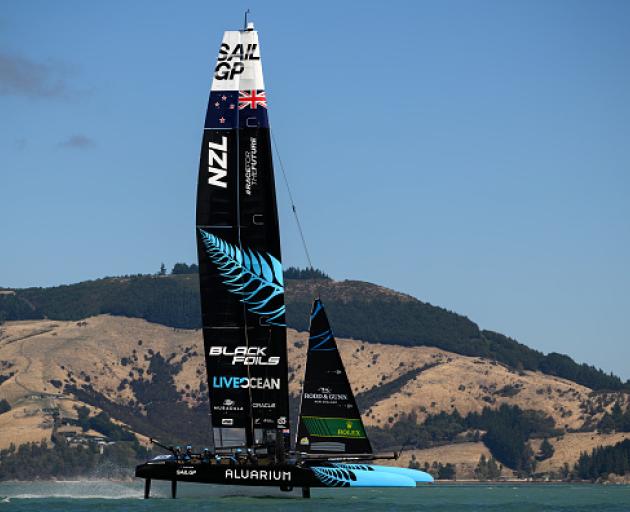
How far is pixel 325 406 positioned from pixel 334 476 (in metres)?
3.99

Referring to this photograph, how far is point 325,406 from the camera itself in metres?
68.9

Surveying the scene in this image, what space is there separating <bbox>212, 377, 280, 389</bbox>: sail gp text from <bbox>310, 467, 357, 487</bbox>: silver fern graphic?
4.97 m

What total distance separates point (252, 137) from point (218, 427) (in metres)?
13.9

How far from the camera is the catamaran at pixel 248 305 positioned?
68562 mm

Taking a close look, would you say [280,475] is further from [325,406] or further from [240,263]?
[240,263]

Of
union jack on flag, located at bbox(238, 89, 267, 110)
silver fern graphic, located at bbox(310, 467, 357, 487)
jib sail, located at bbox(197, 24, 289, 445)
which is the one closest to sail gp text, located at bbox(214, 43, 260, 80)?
jib sail, located at bbox(197, 24, 289, 445)

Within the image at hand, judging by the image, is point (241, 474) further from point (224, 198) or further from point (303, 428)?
point (224, 198)

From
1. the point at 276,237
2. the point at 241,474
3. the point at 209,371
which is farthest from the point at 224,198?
the point at 241,474

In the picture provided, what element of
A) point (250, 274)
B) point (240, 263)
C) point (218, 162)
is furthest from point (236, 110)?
point (250, 274)

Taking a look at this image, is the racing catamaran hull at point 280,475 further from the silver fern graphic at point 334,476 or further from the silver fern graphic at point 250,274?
the silver fern graphic at point 250,274

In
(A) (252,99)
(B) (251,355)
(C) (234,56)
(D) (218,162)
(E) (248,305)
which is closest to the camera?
(D) (218,162)

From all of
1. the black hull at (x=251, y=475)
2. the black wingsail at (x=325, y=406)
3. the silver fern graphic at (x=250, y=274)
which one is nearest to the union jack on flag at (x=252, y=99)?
the silver fern graphic at (x=250, y=274)

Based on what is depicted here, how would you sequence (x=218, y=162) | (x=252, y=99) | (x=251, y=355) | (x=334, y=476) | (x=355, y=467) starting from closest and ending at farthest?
(x=334, y=476)
(x=355, y=467)
(x=218, y=162)
(x=251, y=355)
(x=252, y=99)

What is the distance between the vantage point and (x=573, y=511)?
8275 centimetres
